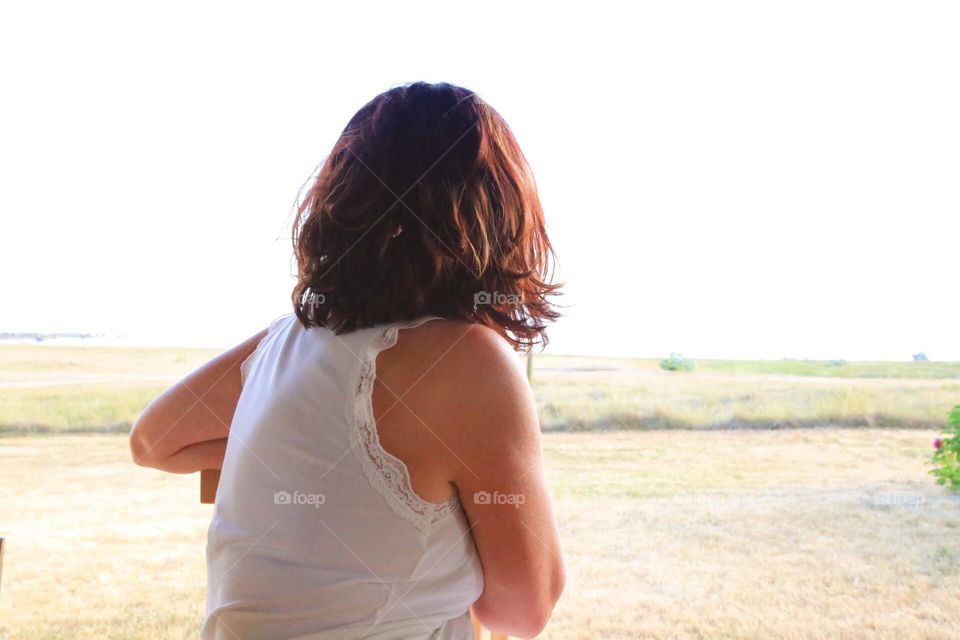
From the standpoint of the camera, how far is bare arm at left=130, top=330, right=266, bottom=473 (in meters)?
0.93

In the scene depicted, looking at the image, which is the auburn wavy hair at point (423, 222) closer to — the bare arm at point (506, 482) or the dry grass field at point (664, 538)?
the bare arm at point (506, 482)

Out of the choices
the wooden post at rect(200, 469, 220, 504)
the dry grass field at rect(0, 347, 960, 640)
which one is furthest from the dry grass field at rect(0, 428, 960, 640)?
the wooden post at rect(200, 469, 220, 504)

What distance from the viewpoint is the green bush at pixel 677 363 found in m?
Answer: 2.33

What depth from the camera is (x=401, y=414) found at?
0.73 m

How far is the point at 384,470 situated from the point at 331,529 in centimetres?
7

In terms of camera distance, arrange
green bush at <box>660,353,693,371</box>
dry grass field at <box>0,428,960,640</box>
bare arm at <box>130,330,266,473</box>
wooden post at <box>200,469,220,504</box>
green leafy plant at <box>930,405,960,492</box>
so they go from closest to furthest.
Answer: bare arm at <box>130,330,266,473</box> → wooden post at <box>200,469,220,504</box> → dry grass field at <box>0,428,960,640</box> → green leafy plant at <box>930,405,960,492</box> → green bush at <box>660,353,693,371</box>

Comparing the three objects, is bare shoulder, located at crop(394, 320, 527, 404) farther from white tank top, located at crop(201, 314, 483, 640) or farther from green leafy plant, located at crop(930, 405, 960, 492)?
green leafy plant, located at crop(930, 405, 960, 492)

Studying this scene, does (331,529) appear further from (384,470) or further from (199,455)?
(199,455)

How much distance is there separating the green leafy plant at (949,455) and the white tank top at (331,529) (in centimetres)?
183

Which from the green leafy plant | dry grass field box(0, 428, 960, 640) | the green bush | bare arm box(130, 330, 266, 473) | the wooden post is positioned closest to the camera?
bare arm box(130, 330, 266, 473)

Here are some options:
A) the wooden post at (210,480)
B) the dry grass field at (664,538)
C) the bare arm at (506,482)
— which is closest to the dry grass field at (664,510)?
the dry grass field at (664,538)

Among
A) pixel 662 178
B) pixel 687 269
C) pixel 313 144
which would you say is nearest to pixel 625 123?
pixel 662 178

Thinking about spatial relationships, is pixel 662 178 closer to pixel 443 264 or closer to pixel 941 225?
pixel 941 225

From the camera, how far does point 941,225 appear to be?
220 centimetres
